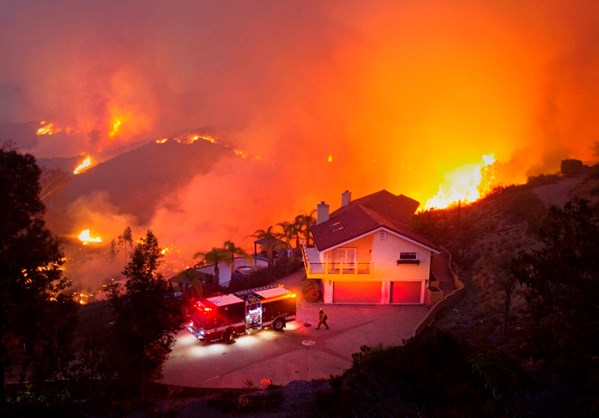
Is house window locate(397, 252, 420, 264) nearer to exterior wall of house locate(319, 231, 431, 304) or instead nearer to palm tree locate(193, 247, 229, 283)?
exterior wall of house locate(319, 231, 431, 304)

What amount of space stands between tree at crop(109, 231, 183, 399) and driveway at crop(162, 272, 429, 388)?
15.5 ft

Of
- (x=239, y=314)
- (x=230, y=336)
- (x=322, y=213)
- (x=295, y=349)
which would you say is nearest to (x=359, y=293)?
(x=322, y=213)

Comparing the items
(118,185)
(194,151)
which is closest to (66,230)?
(118,185)

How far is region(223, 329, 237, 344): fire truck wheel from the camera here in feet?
79.2

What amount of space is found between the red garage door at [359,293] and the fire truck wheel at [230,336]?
8435 mm

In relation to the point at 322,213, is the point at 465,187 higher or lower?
higher

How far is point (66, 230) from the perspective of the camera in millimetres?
72062

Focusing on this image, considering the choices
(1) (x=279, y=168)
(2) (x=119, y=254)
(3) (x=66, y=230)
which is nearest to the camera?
(2) (x=119, y=254)

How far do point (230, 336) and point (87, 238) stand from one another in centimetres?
5636

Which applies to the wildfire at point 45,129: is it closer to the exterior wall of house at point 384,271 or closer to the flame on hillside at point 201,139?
the flame on hillside at point 201,139

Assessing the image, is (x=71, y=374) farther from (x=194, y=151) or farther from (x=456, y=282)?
(x=194, y=151)

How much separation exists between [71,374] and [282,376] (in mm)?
8890

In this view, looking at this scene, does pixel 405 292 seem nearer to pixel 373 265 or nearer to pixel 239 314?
pixel 373 265

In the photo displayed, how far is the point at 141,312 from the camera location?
15.0 meters
